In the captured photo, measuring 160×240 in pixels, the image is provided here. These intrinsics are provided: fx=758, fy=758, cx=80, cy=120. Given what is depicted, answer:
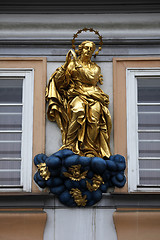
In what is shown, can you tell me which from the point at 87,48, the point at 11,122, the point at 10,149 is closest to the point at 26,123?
the point at 11,122

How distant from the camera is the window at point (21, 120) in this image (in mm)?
9234

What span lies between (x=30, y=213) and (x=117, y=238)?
41.9 inches

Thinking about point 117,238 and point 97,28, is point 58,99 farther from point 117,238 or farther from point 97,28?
point 117,238

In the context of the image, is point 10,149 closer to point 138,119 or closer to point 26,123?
point 26,123

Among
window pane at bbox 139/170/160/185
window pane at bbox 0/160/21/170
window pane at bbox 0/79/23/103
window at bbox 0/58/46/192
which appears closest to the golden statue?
window at bbox 0/58/46/192

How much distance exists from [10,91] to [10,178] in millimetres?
1126

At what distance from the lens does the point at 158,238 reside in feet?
29.0


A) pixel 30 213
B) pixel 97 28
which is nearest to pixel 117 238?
pixel 30 213

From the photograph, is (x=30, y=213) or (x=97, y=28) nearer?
(x=30, y=213)

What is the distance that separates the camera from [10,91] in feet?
31.5

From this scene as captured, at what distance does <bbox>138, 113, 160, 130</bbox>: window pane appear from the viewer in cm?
948

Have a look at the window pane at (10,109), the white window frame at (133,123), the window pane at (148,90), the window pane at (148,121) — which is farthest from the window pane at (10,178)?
the window pane at (148,90)

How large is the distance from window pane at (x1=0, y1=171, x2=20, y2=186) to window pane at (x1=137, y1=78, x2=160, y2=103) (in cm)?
181
